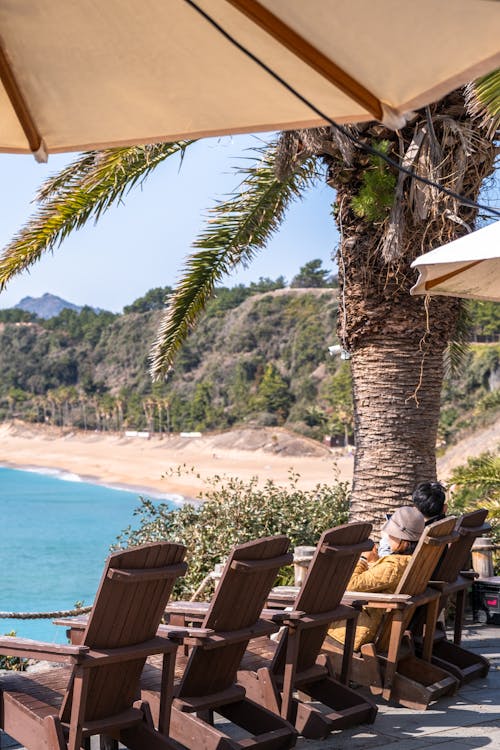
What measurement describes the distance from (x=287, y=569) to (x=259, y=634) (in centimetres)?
405

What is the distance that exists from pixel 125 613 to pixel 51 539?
144 feet

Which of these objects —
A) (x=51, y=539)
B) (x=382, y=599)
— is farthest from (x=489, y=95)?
(x=51, y=539)

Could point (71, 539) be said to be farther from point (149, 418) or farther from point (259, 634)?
point (259, 634)

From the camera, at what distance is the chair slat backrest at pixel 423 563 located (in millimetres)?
4527

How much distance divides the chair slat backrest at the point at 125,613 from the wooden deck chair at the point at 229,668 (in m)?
0.25

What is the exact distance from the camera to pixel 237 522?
27.9 ft

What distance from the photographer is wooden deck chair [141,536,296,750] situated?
12.2ft

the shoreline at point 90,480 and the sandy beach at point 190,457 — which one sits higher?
the sandy beach at point 190,457

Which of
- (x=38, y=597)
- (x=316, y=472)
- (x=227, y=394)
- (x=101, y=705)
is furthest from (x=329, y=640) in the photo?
(x=227, y=394)

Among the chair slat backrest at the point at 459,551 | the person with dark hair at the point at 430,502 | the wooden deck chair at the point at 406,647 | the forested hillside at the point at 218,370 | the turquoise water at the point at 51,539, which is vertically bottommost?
the turquoise water at the point at 51,539

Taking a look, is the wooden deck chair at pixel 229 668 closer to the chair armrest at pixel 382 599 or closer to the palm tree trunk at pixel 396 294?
the chair armrest at pixel 382 599

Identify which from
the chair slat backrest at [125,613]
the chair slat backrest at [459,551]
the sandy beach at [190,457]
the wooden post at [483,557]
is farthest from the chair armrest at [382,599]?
the sandy beach at [190,457]

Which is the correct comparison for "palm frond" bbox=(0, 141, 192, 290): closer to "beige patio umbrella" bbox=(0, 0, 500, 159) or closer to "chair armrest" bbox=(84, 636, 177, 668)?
"beige patio umbrella" bbox=(0, 0, 500, 159)

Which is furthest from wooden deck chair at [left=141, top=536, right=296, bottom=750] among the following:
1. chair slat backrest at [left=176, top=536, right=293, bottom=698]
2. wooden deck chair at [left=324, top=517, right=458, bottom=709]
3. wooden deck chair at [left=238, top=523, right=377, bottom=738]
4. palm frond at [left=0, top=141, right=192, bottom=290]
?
palm frond at [left=0, top=141, right=192, bottom=290]
